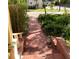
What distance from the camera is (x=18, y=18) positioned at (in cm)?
166

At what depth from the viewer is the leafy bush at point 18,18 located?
5.42 ft

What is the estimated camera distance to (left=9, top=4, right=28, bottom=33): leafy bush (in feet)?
5.42

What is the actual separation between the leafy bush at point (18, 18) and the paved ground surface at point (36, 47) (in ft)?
0.16

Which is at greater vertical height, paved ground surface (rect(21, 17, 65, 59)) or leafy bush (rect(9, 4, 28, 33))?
leafy bush (rect(9, 4, 28, 33))

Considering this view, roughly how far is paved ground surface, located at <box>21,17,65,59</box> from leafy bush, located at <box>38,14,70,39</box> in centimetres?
6

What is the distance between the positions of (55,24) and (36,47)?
0.24 metres

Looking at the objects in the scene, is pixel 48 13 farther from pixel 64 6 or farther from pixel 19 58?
pixel 19 58

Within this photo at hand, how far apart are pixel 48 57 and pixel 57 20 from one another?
0.31 meters

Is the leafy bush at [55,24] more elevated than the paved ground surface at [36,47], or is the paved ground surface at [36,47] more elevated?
the leafy bush at [55,24]

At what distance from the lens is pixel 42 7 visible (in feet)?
5.52

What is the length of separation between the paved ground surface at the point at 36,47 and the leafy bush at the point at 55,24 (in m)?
0.06
